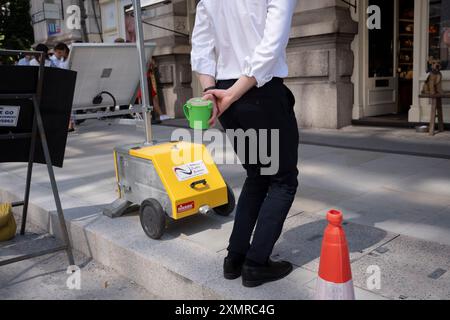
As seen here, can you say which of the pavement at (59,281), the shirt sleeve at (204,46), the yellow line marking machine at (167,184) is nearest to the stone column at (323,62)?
the yellow line marking machine at (167,184)

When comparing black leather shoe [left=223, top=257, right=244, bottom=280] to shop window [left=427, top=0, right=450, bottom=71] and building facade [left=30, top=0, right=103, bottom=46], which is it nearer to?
shop window [left=427, top=0, right=450, bottom=71]

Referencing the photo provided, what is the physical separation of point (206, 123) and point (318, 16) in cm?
647

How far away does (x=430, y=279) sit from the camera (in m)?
2.61

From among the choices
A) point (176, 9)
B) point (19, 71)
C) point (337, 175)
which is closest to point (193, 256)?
point (19, 71)

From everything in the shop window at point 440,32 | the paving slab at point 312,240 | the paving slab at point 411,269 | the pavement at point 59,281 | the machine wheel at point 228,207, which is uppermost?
the shop window at point 440,32

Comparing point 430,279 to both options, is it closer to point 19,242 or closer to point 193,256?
point 193,256

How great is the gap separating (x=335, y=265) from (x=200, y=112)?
0.93m

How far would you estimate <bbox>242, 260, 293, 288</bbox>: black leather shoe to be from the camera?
8.41ft

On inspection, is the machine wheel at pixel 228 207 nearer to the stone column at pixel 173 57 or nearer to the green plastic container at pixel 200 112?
the green plastic container at pixel 200 112

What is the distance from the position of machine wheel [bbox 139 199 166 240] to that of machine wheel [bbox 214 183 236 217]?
0.61 m

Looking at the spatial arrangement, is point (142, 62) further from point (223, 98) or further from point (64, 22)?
point (64, 22)

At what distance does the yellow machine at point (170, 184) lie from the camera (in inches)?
133

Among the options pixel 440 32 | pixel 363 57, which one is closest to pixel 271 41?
pixel 440 32

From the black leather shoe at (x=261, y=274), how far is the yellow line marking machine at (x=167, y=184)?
3.03ft
